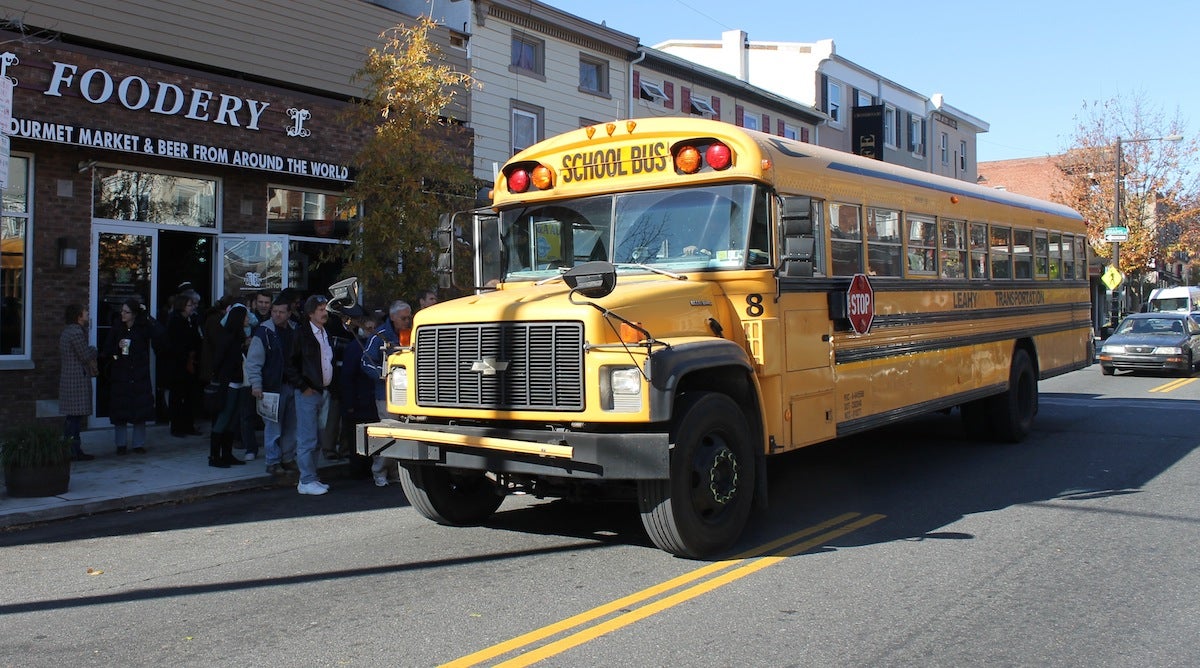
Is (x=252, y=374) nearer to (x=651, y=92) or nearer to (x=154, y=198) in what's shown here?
(x=154, y=198)

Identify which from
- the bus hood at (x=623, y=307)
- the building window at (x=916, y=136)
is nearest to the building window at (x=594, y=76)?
the bus hood at (x=623, y=307)

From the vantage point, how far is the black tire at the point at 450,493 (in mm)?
6934

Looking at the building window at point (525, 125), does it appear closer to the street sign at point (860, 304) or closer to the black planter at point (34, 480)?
the black planter at point (34, 480)

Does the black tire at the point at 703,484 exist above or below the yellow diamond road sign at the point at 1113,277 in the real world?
below

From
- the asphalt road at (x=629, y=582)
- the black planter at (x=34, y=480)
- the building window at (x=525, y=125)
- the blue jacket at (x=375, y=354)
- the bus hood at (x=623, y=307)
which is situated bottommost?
the asphalt road at (x=629, y=582)

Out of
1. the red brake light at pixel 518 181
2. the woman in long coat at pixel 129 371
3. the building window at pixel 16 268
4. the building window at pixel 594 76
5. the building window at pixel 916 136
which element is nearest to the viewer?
the red brake light at pixel 518 181

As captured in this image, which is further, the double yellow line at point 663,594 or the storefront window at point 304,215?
the storefront window at point 304,215

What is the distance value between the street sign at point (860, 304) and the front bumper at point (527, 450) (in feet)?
8.69

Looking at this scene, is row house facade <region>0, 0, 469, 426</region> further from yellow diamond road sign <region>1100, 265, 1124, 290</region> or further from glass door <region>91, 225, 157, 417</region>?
yellow diamond road sign <region>1100, 265, 1124, 290</region>

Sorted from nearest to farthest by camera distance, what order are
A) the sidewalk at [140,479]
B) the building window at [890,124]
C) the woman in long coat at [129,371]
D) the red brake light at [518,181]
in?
the red brake light at [518,181] < the sidewalk at [140,479] < the woman in long coat at [129,371] < the building window at [890,124]

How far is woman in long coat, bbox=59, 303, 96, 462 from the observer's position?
1016 cm

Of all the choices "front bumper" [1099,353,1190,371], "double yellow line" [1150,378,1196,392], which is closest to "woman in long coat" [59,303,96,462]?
"double yellow line" [1150,378,1196,392]

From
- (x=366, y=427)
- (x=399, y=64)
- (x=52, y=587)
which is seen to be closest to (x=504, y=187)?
(x=366, y=427)

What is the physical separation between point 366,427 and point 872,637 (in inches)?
141
